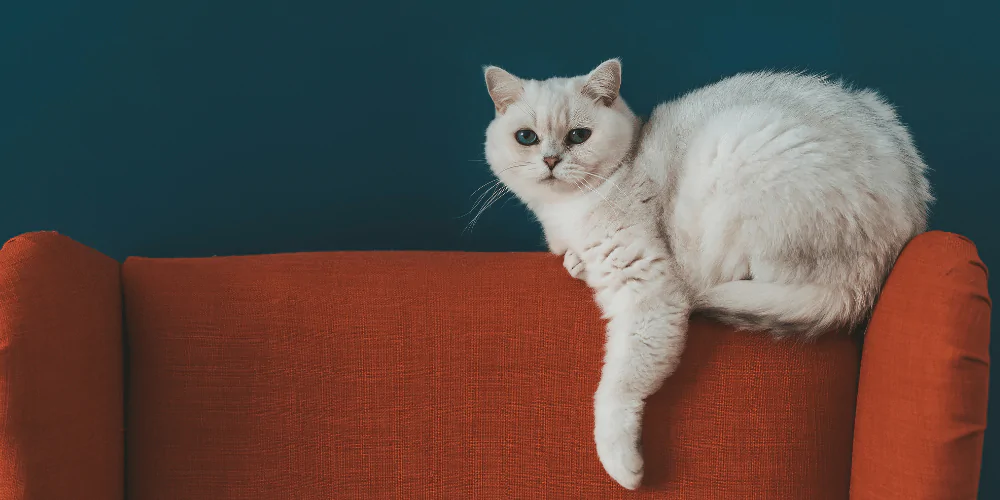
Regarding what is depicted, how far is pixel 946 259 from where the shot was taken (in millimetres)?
1227

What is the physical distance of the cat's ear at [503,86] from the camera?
61.9 inches

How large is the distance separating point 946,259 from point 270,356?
1.17m

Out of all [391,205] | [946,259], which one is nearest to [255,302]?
[391,205]

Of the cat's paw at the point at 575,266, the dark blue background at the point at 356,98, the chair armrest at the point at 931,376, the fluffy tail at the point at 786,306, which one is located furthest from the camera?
the dark blue background at the point at 356,98

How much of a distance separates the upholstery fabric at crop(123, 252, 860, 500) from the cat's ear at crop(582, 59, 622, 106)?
1.25ft

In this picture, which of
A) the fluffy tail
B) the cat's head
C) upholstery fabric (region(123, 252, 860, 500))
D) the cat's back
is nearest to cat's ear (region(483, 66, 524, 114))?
the cat's head

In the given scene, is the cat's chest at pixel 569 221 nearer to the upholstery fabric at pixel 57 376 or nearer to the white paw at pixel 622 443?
the white paw at pixel 622 443

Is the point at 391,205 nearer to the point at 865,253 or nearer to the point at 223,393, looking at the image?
the point at 223,393

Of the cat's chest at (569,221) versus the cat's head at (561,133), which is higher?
the cat's head at (561,133)

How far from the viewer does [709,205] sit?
1.38 m

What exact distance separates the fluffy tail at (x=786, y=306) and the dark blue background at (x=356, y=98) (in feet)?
2.48

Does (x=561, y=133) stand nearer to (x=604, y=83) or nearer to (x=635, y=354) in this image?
(x=604, y=83)

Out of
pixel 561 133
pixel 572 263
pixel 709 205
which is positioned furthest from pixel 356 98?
pixel 709 205

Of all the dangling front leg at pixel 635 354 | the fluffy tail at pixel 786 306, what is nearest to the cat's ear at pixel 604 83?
the dangling front leg at pixel 635 354
